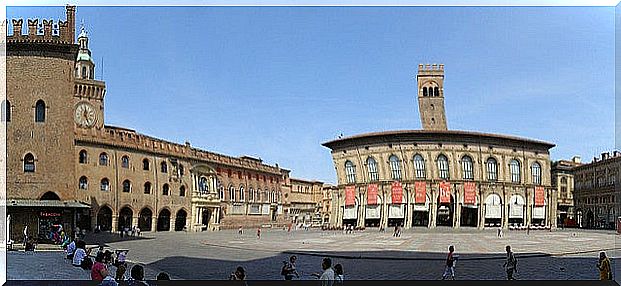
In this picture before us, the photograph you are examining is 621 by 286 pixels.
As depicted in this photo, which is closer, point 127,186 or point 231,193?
point 127,186

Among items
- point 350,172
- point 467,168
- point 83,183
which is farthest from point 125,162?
point 467,168

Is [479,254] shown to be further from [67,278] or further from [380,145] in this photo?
[380,145]

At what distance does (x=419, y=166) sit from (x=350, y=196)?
22.5 ft

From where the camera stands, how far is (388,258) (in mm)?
23875

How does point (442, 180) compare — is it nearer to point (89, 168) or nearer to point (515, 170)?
point (515, 170)

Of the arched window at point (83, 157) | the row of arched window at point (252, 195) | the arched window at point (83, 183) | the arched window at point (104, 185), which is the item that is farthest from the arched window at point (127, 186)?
the row of arched window at point (252, 195)

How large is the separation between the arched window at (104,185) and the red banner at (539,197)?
3601cm

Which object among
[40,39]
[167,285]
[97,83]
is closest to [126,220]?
[97,83]

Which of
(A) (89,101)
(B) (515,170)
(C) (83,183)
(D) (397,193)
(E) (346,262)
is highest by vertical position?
(A) (89,101)

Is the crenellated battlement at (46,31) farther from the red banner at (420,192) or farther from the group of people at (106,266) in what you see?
the red banner at (420,192)

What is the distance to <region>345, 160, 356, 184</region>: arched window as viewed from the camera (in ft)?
197

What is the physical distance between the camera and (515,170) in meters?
59.6

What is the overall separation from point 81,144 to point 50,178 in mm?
12990

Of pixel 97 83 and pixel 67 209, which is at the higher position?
pixel 97 83
